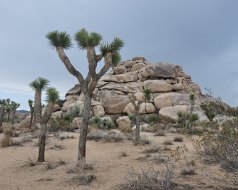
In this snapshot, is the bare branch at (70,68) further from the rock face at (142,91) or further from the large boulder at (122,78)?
the large boulder at (122,78)

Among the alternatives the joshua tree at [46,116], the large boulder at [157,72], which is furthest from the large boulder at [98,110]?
the joshua tree at [46,116]

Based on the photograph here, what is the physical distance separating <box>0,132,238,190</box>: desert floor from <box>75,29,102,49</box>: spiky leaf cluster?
423 cm

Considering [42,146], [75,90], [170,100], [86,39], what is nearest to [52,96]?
[42,146]

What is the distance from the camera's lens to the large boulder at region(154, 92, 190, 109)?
1570 inches

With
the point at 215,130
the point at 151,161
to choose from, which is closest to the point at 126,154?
the point at 151,161

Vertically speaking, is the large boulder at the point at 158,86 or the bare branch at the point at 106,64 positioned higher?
the large boulder at the point at 158,86

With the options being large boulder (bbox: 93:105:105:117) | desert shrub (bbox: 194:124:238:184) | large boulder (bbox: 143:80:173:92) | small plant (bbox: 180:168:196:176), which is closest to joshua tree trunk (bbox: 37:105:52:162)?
small plant (bbox: 180:168:196:176)

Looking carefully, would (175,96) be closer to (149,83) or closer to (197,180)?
(149,83)

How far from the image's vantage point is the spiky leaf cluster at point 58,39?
12.8 m

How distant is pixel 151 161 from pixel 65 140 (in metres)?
8.17

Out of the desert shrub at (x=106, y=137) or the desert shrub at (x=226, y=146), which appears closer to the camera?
the desert shrub at (x=226, y=146)

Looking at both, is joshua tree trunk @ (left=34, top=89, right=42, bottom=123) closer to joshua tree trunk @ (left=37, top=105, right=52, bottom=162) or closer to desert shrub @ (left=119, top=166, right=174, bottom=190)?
joshua tree trunk @ (left=37, top=105, right=52, bottom=162)

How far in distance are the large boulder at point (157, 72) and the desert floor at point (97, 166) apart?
96.6ft

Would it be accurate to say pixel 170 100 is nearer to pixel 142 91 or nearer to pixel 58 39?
pixel 142 91
